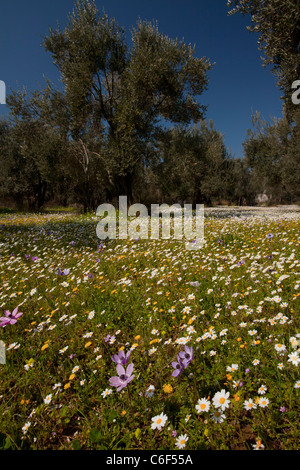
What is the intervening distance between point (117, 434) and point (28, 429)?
0.83 meters

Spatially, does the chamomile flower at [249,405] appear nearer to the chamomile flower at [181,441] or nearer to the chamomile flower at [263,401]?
the chamomile flower at [263,401]

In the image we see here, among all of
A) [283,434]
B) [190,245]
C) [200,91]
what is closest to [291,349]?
[283,434]

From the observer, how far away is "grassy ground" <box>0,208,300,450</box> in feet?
6.42

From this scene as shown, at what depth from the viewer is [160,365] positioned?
8.69 feet

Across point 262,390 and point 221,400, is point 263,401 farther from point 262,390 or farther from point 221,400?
point 221,400

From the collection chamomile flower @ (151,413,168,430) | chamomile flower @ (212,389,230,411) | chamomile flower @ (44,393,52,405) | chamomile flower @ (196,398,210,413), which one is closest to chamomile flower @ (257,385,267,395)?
chamomile flower @ (212,389,230,411)

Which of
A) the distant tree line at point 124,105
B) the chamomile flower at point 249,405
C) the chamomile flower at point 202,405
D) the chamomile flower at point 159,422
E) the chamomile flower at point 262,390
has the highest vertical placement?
the distant tree line at point 124,105

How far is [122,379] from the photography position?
76.8 inches

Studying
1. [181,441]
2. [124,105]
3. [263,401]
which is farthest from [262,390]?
[124,105]

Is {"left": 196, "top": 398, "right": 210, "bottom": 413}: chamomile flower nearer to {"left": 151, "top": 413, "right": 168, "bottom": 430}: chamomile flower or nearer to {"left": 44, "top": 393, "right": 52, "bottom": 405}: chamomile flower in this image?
{"left": 151, "top": 413, "right": 168, "bottom": 430}: chamomile flower

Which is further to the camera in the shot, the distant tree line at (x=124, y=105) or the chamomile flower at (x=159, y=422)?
the distant tree line at (x=124, y=105)

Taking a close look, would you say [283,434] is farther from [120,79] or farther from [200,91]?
[120,79]

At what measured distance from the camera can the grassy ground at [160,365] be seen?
1.96 meters

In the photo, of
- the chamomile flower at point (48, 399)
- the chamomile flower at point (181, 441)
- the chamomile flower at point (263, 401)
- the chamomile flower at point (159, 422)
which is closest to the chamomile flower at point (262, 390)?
the chamomile flower at point (263, 401)
